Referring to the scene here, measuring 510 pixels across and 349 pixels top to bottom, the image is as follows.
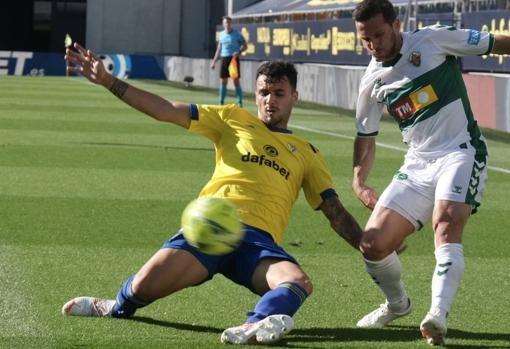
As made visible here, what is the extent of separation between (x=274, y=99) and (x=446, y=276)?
137 centimetres

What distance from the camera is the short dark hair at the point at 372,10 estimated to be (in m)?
7.05

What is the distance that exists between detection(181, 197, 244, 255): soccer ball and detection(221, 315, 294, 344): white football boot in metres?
0.57

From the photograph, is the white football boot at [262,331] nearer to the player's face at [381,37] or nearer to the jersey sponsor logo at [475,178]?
the jersey sponsor logo at [475,178]

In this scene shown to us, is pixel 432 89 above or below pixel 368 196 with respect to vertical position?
above

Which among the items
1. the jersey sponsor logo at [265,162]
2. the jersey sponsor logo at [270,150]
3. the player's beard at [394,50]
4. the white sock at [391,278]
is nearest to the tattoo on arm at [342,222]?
the white sock at [391,278]

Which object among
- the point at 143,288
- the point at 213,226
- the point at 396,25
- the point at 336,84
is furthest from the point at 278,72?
the point at 336,84

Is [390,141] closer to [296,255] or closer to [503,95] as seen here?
[503,95]

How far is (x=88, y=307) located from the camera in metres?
7.14

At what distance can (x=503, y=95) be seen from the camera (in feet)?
74.9

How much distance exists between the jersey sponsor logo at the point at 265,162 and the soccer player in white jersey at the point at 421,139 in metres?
0.54

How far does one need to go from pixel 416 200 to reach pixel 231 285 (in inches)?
66.9

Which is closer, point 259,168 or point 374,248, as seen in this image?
point 374,248

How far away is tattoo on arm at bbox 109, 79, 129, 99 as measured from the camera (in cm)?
701

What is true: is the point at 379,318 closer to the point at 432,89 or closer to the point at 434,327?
the point at 434,327
